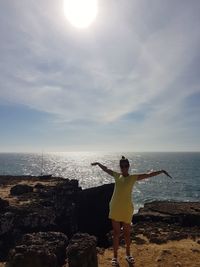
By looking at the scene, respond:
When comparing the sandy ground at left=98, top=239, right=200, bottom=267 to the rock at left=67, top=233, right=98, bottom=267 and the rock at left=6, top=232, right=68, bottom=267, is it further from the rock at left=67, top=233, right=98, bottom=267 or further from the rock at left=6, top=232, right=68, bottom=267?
the rock at left=6, top=232, right=68, bottom=267

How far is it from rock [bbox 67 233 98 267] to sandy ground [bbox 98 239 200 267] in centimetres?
141

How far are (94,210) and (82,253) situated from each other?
3049 cm

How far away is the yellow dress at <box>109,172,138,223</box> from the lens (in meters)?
10.5

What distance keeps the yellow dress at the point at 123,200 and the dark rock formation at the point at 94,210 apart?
85.4ft

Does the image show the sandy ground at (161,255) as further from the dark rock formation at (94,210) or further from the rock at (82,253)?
the dark rock formation at (94,210)

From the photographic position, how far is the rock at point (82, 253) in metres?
10.5

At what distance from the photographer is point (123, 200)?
34.3ft

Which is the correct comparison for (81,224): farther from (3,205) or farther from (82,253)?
(82,253)

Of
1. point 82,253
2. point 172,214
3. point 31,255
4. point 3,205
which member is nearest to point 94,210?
point 3,205

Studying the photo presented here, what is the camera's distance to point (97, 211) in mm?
40594

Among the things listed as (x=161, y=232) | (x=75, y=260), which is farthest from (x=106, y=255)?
(x=161, y=232)

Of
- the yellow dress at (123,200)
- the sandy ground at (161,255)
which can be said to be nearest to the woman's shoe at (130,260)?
the sandy ground at (161,255)

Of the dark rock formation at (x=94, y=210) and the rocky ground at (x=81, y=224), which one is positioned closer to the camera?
the rocky ground at (x=81, y=224)

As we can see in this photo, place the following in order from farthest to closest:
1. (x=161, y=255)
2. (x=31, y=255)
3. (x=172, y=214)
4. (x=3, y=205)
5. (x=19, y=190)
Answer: (x=19, y=190)
(x=3, y=205)
(x=172, y=214)
(x=161, y=255)
(x=31, y=255)
